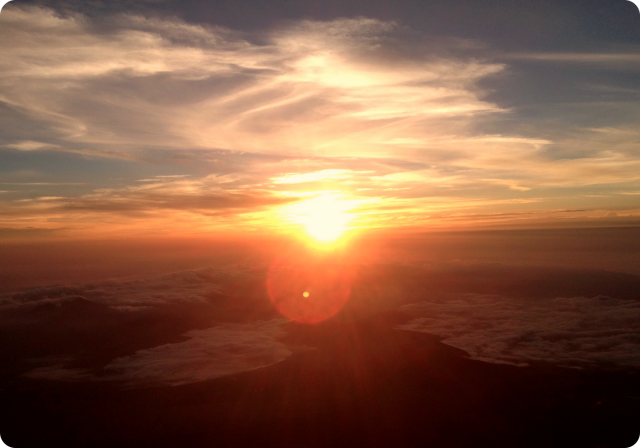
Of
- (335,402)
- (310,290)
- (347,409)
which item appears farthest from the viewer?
(310,290)

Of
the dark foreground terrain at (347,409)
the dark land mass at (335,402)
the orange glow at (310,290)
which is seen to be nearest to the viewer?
the dark foreground terrain at (347,409)

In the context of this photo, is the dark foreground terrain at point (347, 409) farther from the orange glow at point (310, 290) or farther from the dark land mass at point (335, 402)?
the orange glow at point (310, 290)

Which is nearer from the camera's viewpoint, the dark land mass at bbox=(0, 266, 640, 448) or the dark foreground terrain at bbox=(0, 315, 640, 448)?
the dark foreground terrain at bbox=(0, 315, 640, 448)

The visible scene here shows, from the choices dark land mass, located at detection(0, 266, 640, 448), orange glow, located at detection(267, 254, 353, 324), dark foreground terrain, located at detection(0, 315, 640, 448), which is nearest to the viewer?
dark foreground terrain, located at detection(0, 315, 640, 448)

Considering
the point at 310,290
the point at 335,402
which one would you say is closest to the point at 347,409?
the point at 335,402

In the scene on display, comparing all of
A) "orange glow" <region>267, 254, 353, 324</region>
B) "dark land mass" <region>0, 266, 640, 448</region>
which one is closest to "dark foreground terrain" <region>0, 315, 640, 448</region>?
"dark land mass" <region>0, 266, 640, 448</region>

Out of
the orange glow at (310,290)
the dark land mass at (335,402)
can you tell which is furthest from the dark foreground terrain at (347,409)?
the orange glow at (310,290)

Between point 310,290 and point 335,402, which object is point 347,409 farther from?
point 310,290

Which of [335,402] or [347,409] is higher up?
[347,409]

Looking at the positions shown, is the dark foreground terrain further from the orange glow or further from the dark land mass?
the orange glow
